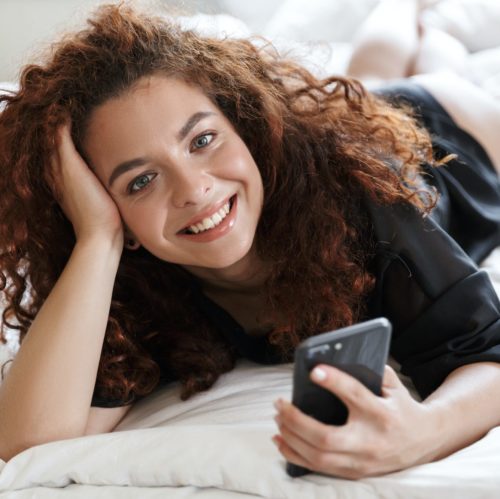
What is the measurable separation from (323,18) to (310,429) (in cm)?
189

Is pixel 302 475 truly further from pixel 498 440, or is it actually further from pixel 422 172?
→ pixel 422 172

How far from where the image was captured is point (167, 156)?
43.4 inches

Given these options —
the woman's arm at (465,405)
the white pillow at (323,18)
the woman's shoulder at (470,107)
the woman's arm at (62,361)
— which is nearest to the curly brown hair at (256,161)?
the woman's arm at (62,361)

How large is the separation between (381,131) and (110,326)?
21.7 inches

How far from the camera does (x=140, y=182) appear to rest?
114cm

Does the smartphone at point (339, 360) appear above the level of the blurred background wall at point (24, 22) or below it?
above

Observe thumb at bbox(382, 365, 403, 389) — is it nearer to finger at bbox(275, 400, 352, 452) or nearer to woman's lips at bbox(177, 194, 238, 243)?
finger at bbox(275, 400, 352, 452)

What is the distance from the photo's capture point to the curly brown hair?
3.90ft

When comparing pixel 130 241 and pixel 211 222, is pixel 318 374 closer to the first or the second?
pixel 211 222

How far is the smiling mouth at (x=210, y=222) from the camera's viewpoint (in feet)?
3.70

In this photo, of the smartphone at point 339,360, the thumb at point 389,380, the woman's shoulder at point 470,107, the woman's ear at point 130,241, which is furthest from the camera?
the woman's shoulder at point 470,107

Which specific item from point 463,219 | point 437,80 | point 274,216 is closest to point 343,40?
point 437,80

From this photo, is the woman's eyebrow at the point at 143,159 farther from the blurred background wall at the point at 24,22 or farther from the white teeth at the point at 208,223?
the blurred background wall at the point at 24,22

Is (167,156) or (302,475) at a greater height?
(167,156)
